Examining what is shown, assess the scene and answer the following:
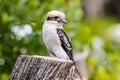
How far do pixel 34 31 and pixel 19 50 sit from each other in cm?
26

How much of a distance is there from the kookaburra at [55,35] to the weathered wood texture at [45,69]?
22.1 inches

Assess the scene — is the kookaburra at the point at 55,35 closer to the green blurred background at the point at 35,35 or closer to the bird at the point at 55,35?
the bird at the point at 55,35

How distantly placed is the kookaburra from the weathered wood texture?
56cm

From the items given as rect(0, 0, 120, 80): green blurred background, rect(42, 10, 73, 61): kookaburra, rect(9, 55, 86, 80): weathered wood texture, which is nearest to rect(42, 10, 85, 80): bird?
rect(42, 10, 73, 61): kookaburra

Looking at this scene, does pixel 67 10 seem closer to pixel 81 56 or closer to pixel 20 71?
pixel 81 56

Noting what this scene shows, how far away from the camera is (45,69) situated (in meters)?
4.60

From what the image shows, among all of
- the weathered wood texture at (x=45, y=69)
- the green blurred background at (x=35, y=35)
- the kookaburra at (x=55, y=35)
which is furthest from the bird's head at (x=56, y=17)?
the green blurred background at (x=35, y=35)

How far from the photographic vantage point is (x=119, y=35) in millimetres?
15836

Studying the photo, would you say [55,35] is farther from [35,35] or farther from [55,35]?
[35,35]

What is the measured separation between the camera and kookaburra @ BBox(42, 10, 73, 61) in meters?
5.23

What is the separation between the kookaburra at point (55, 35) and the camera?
523 cm

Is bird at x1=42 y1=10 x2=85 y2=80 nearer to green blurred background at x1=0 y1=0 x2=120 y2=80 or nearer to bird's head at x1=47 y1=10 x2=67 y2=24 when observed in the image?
bird's head at x1=47 y1=10 x2=67 y2=24

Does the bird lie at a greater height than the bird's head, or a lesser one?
lesser

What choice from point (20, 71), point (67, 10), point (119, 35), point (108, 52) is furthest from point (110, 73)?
point (119, 35)
